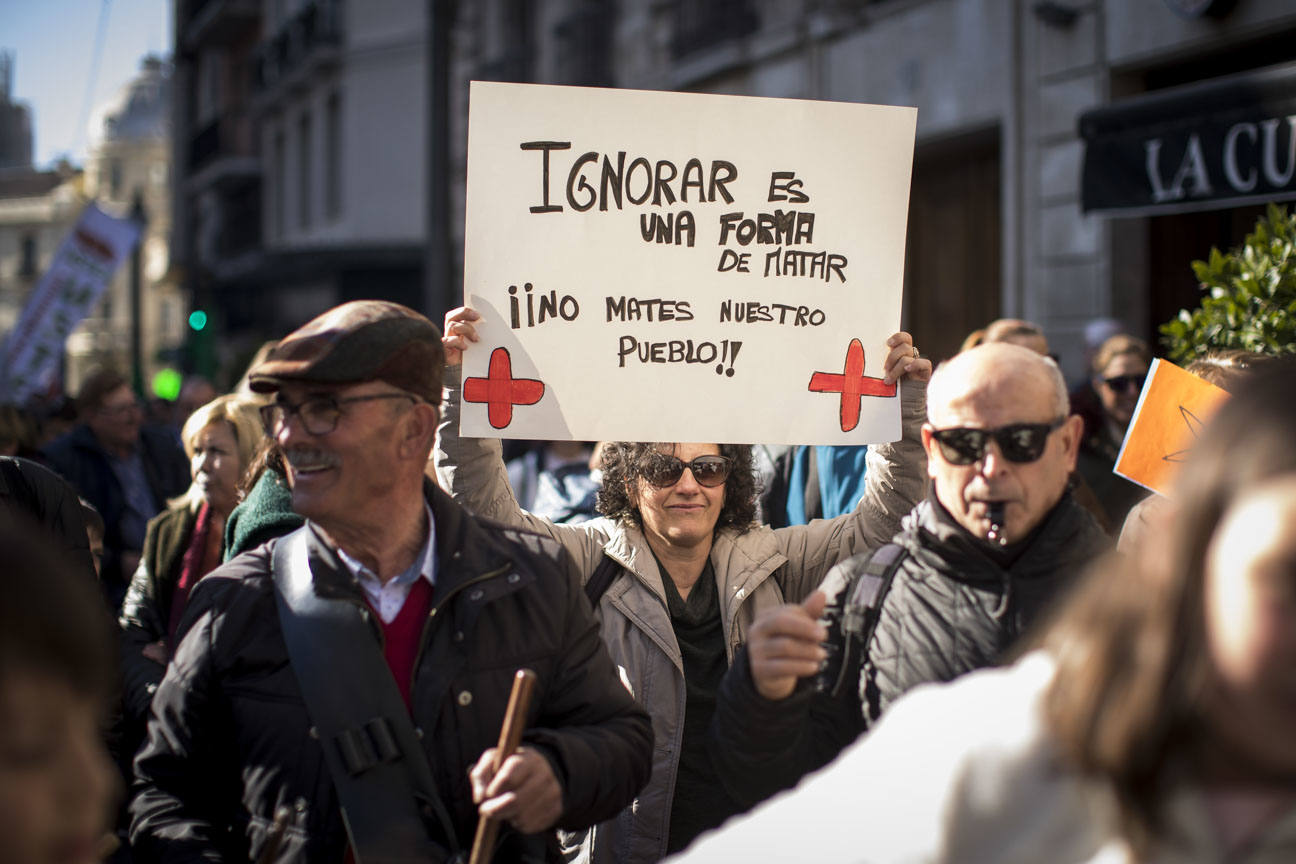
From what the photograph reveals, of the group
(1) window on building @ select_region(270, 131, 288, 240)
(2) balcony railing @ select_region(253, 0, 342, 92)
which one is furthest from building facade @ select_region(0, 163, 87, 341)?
(2) balcony railing @ select_region(253, 0, 342, 92)

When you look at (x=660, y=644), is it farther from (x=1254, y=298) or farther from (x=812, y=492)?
(x=1254, y=298)

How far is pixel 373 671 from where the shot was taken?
2295 millimetres

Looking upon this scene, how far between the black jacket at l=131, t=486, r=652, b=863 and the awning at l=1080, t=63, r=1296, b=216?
13.8 feet

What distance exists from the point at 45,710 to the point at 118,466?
18.4 feet

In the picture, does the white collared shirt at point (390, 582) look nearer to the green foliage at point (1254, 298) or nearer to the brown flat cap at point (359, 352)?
the brown flat cap at point (359, 352)

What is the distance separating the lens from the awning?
227 inches

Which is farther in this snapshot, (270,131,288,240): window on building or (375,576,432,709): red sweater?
(270,131,288,240): window on building

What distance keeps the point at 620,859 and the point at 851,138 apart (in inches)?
71.4

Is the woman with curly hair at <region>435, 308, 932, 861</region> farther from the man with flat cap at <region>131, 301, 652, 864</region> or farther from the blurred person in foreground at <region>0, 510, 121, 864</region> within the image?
the blurred person in foreground at <region>0, 510, 121, 864</region>

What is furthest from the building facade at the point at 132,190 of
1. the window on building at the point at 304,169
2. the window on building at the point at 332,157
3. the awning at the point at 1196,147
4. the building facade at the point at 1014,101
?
the awning at the point at 1196,147

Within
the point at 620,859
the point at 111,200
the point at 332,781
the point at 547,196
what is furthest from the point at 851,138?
the point at 111,200

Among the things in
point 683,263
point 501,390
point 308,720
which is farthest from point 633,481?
point 308,720

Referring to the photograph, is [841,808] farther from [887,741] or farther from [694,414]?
[694,414]

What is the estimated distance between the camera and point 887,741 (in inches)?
60.7
